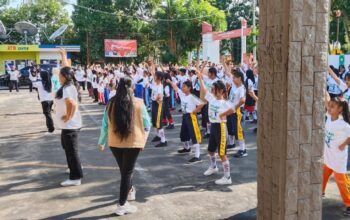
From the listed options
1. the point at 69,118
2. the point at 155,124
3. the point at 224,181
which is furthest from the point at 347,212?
the point at 155,124

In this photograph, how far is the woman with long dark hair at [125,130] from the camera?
4.95 metres

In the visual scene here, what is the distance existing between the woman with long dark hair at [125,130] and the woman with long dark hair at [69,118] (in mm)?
1300

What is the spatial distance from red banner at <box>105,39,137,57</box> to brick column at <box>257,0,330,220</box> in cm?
3651

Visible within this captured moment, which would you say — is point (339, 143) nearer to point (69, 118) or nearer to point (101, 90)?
point (69, 118)

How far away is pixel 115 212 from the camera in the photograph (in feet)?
16.7

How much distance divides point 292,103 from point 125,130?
102 inches

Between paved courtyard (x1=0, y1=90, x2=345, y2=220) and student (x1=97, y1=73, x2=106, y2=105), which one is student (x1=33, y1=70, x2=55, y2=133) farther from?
student (x1=97, y1=73, x2=106, y2=105)

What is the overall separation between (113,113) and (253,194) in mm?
2341

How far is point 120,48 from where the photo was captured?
1540 inches

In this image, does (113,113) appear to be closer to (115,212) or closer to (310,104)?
(115,212)

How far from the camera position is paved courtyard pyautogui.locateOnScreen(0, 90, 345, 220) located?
5.16 meters

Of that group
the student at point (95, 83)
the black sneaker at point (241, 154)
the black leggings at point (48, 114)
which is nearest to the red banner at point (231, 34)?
the student at point (95, 83)

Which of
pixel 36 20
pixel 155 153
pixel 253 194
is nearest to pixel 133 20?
pixel 36 20

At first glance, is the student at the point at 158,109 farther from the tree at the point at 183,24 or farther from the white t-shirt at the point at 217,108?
the tree at the point at 183,24
